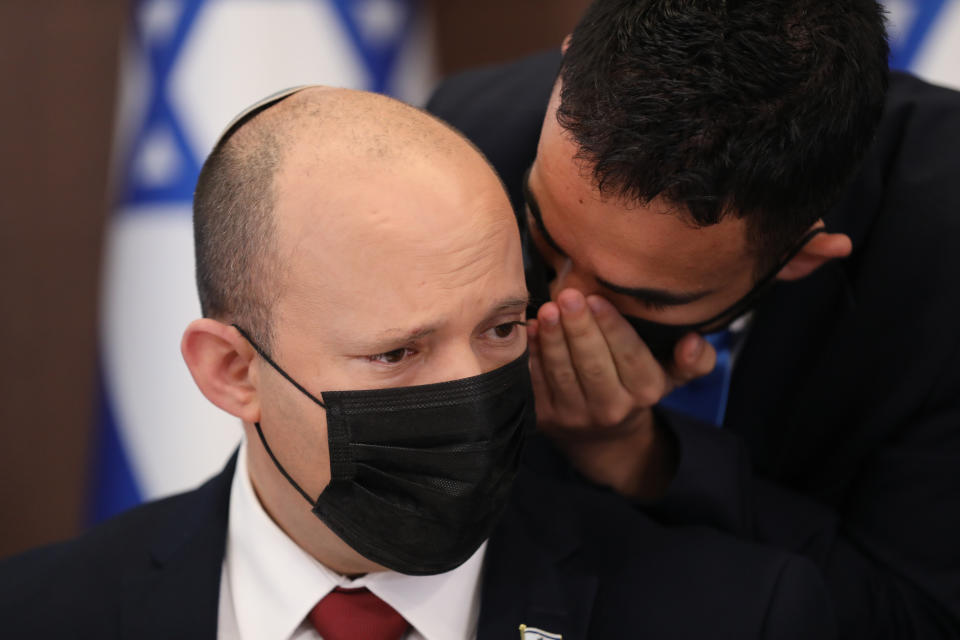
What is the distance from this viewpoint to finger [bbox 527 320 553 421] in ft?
6.06

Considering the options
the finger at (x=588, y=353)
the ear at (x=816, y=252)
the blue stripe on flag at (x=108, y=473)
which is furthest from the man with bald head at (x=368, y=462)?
the blue stripe on flag at (x=108, y=473)

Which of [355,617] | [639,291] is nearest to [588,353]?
[639,291]

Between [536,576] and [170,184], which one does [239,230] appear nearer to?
[536,576]

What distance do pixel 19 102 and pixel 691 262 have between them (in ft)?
7.67

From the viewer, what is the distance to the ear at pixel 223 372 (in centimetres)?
153

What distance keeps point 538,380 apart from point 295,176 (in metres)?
0.74

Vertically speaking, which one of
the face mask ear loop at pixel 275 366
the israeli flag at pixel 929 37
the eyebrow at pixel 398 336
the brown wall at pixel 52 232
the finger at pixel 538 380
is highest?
the israeli flag at pixel 929 37

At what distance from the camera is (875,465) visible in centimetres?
211

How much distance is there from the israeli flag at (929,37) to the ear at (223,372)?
236 centimetres

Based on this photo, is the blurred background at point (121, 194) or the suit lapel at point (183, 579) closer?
the suit lapel at point (183, 579)

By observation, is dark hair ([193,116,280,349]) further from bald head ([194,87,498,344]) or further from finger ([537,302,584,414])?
finger ([537,302,584,414])

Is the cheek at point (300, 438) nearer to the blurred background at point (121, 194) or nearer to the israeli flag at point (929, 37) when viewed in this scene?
the blurred background at point (121, 194)

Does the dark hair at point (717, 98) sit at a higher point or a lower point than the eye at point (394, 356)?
higher

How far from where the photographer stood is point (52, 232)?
10.0 feet
